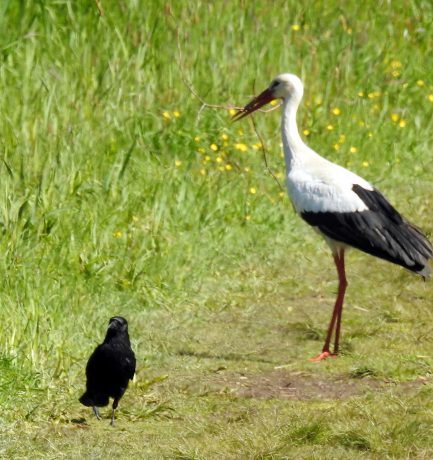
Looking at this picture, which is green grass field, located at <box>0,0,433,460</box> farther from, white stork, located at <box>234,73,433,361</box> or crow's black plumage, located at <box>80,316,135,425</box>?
white stork, located at <box>234,73,433,361</box>

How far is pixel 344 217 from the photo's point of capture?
8.01 meters

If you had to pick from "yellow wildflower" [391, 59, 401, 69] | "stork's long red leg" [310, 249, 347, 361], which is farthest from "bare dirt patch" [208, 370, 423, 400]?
"yellow wildflower" [391, 59, 401, 69]

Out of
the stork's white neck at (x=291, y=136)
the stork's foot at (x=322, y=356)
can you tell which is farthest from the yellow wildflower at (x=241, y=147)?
the stork's foot at (x=322, y=356)

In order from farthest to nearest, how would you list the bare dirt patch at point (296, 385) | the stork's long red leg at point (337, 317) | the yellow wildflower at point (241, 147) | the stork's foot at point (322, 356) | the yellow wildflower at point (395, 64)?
the yellow wildflower at point (395, 64), the yellow wildflower at point (241, 147), the stork's long red leg at point (337, 317), the stork's foot at point (322, 356), the bare dirt patch at point (296, 385)

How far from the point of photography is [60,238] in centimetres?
823

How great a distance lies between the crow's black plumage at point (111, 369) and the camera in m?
6.27

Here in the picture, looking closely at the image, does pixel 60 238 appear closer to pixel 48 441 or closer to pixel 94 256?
pixel 94 256

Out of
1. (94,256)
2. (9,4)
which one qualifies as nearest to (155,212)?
(94,256)

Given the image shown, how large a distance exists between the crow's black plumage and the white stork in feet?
5.02

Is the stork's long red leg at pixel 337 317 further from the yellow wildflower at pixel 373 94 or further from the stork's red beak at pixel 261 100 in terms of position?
the yellow wildflower at pixel 373 94

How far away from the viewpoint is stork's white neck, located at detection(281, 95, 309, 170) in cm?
847

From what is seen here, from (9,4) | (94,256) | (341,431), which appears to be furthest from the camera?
(9,4)

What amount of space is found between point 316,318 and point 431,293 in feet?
2.61

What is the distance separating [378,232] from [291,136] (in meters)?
1.04
